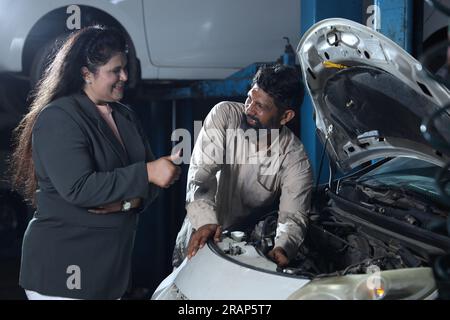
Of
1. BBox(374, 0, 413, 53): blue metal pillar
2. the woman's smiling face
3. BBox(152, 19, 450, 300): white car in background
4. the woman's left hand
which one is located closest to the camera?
BBox(152, 19, 450, 300): white car in background

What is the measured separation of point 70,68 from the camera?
2281 mm

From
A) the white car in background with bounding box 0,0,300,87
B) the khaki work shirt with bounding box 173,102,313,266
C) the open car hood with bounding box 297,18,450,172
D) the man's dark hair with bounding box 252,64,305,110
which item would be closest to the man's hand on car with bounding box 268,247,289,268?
the khaki work shirt with bounding box 173,102,313,266

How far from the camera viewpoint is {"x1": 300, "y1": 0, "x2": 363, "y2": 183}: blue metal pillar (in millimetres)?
3906

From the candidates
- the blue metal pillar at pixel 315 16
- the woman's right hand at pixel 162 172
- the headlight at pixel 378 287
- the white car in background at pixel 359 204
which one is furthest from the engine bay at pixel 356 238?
the blue metal pillar at pixel 315 16

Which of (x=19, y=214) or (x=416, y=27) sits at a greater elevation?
(x=416, y=27)

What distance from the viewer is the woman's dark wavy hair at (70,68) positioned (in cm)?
227

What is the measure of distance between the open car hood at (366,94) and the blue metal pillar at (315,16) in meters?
1.17

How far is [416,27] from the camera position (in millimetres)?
3494

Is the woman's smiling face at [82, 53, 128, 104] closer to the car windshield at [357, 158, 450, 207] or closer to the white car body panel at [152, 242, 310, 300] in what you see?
the white car body panel at [152, 242, 310, 300]

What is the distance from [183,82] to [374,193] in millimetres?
1945

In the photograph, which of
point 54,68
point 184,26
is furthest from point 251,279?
point 184,26

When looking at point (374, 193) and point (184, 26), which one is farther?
point (184, 26)

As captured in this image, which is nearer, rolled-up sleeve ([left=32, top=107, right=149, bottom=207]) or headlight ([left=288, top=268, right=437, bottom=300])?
headlight ([left=288, top=268, right=437, bottom=300])
